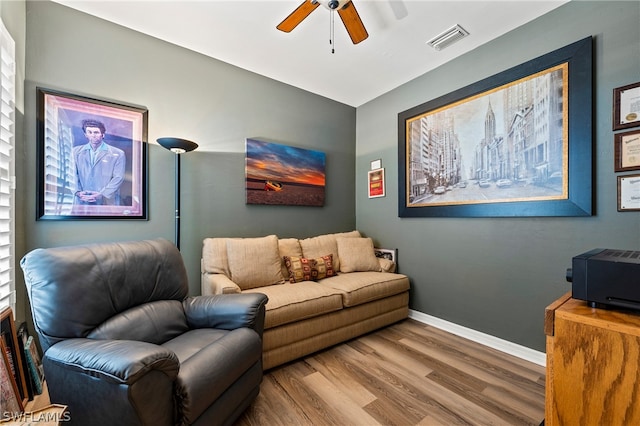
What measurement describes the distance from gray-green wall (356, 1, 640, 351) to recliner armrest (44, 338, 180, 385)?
248cm

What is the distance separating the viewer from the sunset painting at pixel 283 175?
288cm

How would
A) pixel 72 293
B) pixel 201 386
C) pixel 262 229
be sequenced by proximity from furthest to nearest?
pixel 262 229 → pixel 72 293 → pixel 201 386


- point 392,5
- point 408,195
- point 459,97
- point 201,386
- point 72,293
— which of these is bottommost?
point 201,386

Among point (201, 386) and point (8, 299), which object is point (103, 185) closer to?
point (8, 299)

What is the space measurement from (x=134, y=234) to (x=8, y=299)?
790mm

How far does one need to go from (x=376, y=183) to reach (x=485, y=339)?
2.03 metres

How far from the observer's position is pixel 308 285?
2432 mm

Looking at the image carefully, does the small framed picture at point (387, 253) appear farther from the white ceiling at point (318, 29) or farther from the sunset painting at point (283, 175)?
the white ceiling at point (318, 29)

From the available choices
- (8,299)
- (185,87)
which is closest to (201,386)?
(8,299)

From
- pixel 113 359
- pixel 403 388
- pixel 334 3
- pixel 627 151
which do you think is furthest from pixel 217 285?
pixel 627 151

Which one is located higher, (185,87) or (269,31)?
(269,31)

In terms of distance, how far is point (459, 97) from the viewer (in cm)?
258

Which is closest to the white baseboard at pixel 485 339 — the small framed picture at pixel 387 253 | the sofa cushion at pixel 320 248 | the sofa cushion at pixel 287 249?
the small framed picture at pixel 387 253

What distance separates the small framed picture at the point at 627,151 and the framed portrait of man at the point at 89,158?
11.6ft
